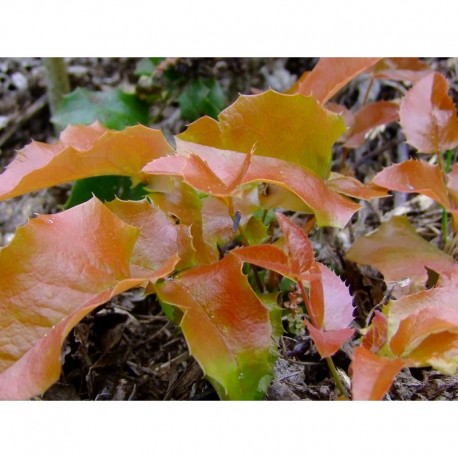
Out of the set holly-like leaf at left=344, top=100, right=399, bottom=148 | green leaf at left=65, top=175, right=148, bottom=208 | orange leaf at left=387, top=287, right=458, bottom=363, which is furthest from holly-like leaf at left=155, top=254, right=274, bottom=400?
holly-like leaf at left=344, top=100, right=399, bottom=148

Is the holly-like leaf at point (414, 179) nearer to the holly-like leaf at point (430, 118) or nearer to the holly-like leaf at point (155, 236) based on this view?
the holly-like leaf at point (430, 118)

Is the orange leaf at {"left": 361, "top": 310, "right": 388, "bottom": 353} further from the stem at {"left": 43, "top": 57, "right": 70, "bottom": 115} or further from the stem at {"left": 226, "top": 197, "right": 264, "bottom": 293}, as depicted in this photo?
the stem at {"left": 43, "top": 57, "right": 70, "bottom": 115}

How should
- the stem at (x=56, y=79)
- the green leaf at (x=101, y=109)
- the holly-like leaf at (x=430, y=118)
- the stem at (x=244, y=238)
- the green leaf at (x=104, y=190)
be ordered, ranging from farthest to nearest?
the stem at (x=56, y=79)
the green leaf at (x=101, y=109)
the green leaf at (x=104, y=190)
the holly-like leaf at (x=430, y=118)
the stem at (x=244, y=238)

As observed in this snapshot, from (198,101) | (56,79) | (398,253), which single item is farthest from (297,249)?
(56,79)

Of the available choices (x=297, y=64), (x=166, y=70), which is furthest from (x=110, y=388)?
(x=297, y=64)

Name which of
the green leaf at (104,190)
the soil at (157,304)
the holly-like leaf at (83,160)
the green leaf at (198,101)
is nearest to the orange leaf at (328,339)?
the soil at (157,304)
